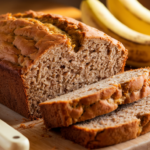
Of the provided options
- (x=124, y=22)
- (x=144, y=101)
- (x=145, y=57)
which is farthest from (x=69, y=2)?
(x=144, y=101)

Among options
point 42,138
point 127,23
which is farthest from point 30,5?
point 42,138

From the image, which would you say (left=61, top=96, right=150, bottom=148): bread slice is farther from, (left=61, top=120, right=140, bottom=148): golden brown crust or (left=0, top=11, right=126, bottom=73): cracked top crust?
(left=0, top=11, right=126, bottom=73): cracked top crust

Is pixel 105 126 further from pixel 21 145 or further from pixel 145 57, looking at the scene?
pixel 145 57

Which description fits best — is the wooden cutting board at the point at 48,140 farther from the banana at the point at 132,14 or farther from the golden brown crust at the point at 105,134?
the banana at the point at 132,14

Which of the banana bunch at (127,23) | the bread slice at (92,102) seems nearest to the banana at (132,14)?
the banana bunch at (127,23)

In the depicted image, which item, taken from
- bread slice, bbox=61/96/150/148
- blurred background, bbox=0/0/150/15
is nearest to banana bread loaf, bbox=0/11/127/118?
bread slice, bbox=61/96/150/148

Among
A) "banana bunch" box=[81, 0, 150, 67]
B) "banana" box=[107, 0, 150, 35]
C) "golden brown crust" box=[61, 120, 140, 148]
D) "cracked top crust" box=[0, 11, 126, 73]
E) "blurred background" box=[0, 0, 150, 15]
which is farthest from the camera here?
"blurred background" box=[0, 0, 150, 15]
